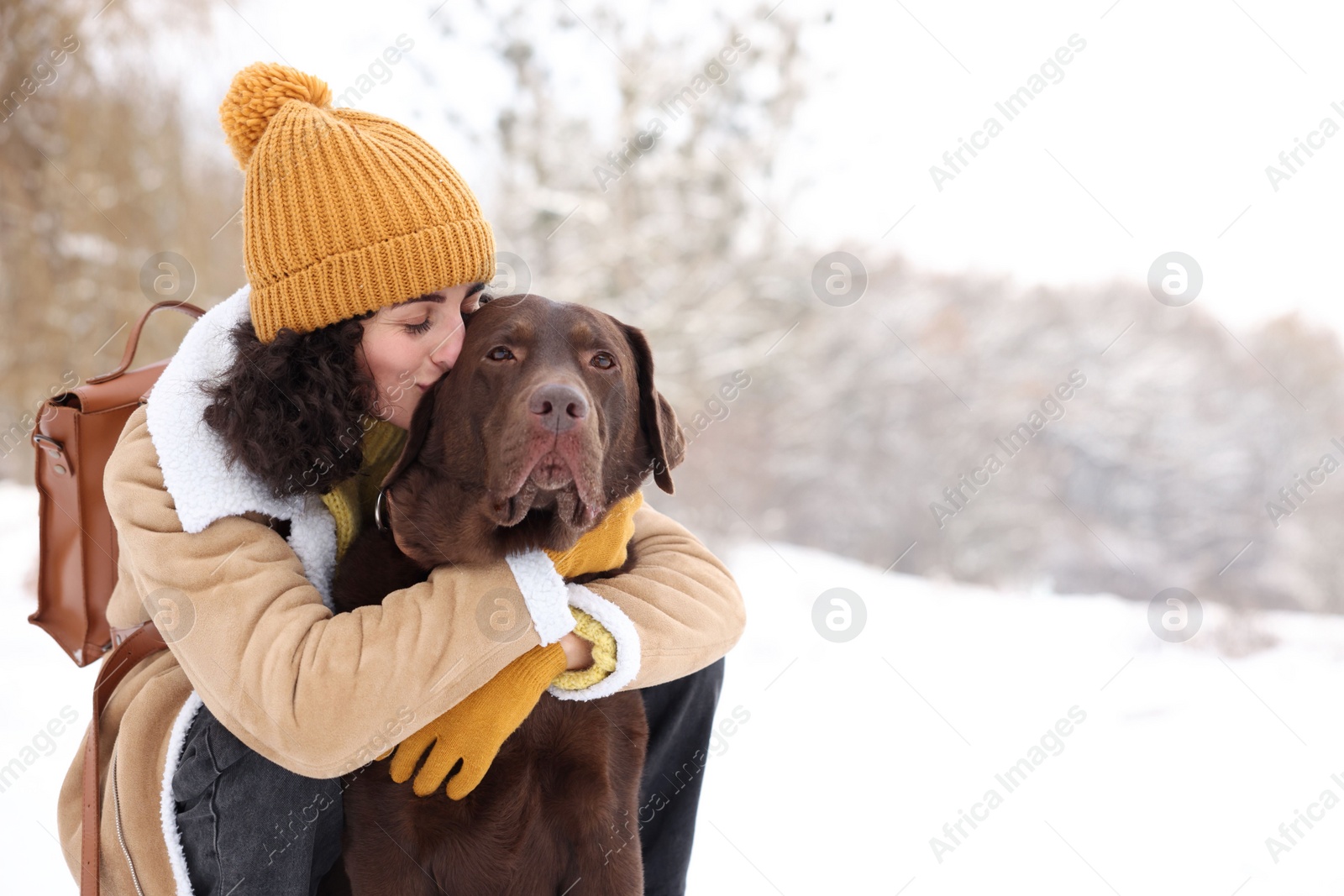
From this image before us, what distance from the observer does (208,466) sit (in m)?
1.72

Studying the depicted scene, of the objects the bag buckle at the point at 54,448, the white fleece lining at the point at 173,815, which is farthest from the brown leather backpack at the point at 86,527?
the white fleece lining at the point at 173,815

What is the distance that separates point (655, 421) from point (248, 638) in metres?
0.94

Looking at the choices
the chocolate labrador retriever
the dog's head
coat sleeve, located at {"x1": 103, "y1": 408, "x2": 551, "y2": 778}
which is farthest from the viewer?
the chocolate labrador retriever

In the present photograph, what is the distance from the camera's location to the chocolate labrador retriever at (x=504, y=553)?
184 cm

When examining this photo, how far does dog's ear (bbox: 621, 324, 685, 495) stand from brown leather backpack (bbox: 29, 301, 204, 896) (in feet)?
3.41

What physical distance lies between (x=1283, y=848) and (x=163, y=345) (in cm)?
722

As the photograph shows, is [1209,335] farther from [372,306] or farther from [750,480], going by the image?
[372,306]

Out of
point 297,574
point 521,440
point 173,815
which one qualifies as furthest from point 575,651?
point 173,815

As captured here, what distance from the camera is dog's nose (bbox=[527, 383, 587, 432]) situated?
1.70 meters

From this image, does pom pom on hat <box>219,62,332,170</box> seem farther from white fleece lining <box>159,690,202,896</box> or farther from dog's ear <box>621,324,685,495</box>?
white fleece lining <box>159,690,202,896</box>

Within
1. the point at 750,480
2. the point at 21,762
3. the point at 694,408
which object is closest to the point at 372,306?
the point at 21,762

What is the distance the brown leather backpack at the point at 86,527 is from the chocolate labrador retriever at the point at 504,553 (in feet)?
1.65

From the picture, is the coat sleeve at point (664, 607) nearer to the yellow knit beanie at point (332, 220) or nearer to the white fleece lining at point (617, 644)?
the white fleece lining at point (617, 644)

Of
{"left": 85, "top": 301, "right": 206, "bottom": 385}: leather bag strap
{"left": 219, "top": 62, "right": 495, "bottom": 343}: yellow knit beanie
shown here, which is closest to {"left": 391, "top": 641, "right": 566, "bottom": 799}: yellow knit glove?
{"left": 219, "top": 62, "right": 495, "bottom": 343}: yellow knit beanie
